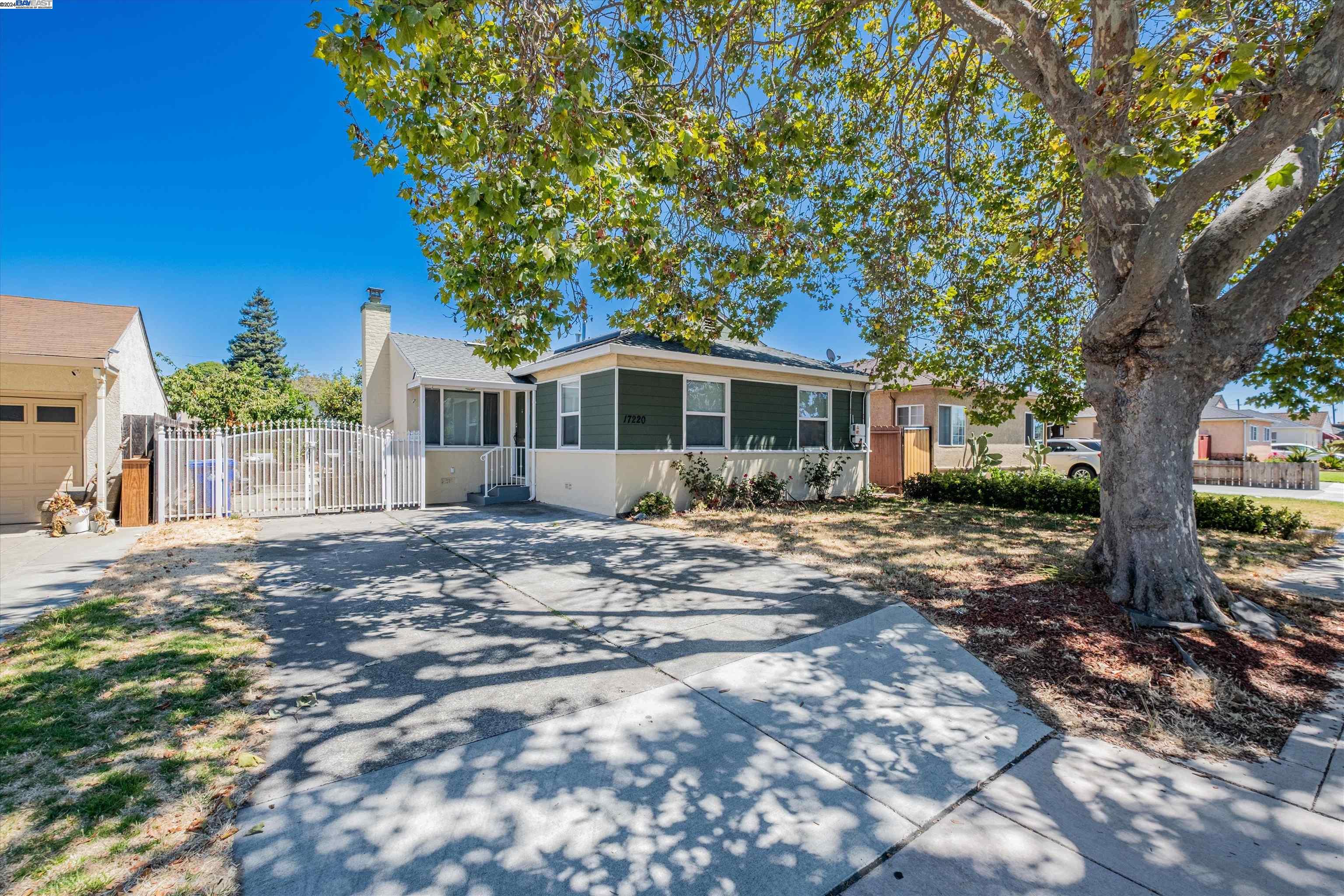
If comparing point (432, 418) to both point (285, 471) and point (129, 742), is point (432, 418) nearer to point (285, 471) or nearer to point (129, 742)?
point (285, 471)

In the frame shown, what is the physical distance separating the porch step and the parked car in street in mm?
17013

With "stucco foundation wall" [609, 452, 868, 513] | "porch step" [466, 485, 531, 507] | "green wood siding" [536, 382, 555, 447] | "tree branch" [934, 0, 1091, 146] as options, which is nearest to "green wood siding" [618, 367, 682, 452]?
"stucco foundation wall" [609, 452, 868, 513]

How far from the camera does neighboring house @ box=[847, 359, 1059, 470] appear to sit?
1878 cm

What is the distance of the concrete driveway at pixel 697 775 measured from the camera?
81.2 inches

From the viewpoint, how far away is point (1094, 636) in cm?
432

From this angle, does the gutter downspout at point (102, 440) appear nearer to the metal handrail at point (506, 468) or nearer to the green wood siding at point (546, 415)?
the metal handrail at point (506, 468)

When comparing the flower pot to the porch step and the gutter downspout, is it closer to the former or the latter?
the gutter downspout

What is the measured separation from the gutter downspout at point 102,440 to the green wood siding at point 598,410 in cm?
789

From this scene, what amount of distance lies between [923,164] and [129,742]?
32.9ft

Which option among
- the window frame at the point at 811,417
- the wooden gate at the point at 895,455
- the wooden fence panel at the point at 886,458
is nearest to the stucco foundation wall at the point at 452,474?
the window frame at the point at 811,417

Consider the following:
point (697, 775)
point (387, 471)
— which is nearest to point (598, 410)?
point (387, 471)

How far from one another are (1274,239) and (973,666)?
959 centimetres

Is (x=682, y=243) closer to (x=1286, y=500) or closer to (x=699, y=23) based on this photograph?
(x=699, y=23)

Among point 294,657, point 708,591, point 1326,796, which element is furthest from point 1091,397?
point 294,657
